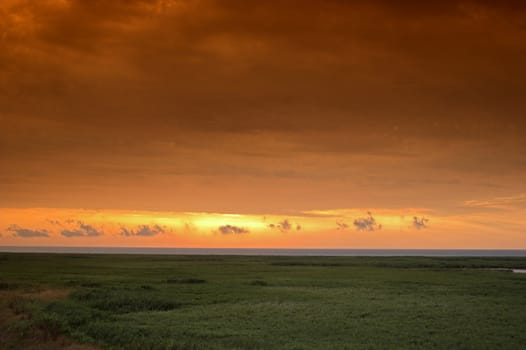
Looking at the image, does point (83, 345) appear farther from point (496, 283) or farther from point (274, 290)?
point (496, 283)

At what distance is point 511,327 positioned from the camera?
29844 mm

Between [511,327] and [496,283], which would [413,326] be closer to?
[511,327]

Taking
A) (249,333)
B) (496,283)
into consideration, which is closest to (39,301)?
(249,333)

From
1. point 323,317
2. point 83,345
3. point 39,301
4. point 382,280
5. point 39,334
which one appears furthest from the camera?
point 382,280

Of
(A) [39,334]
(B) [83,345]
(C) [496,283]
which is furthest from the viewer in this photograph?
(C) [496,283]

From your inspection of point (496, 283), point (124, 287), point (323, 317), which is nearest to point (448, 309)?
point (323, 317)

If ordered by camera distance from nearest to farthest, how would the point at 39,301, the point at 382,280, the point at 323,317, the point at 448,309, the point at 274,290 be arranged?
the point at 323,317 < the point at 448,309 < the point at 39,301 < the point at 274,290 < the point at 382,280

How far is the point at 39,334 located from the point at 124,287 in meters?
20.5

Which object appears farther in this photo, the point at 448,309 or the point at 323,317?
the point at 448,309

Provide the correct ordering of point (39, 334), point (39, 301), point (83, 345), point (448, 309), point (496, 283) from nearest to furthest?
point (83, 345), point (39, 334), point (448, 309), point (39, 301), point (496, 283)

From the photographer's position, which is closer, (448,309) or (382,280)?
(448,309)

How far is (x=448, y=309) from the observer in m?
35.9

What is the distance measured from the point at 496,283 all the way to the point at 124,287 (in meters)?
38.4

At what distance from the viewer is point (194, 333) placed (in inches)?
1110
